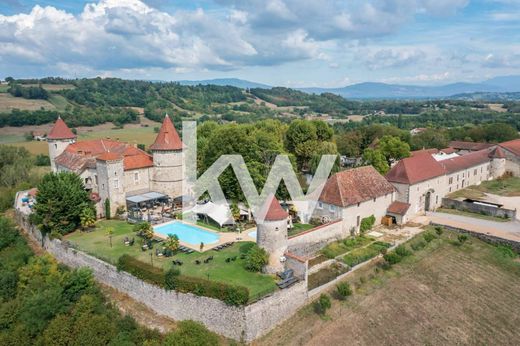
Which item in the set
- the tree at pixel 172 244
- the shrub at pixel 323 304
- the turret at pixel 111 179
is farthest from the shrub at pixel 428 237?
the turret at pixel 111 179

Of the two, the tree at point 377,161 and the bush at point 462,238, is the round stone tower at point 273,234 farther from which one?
the tree at point 377,161

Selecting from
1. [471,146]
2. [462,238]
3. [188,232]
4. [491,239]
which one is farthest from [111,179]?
[471,146]

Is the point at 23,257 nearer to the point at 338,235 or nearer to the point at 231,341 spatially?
the point at 231,341

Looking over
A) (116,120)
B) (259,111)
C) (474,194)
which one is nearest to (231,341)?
(474,194)

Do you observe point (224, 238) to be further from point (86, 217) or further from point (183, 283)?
point (86, 217)

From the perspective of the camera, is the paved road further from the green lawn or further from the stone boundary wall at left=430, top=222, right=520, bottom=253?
the green lawn

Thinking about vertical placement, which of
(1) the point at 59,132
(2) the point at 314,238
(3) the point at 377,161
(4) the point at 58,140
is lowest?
(2) the point at 314,238
